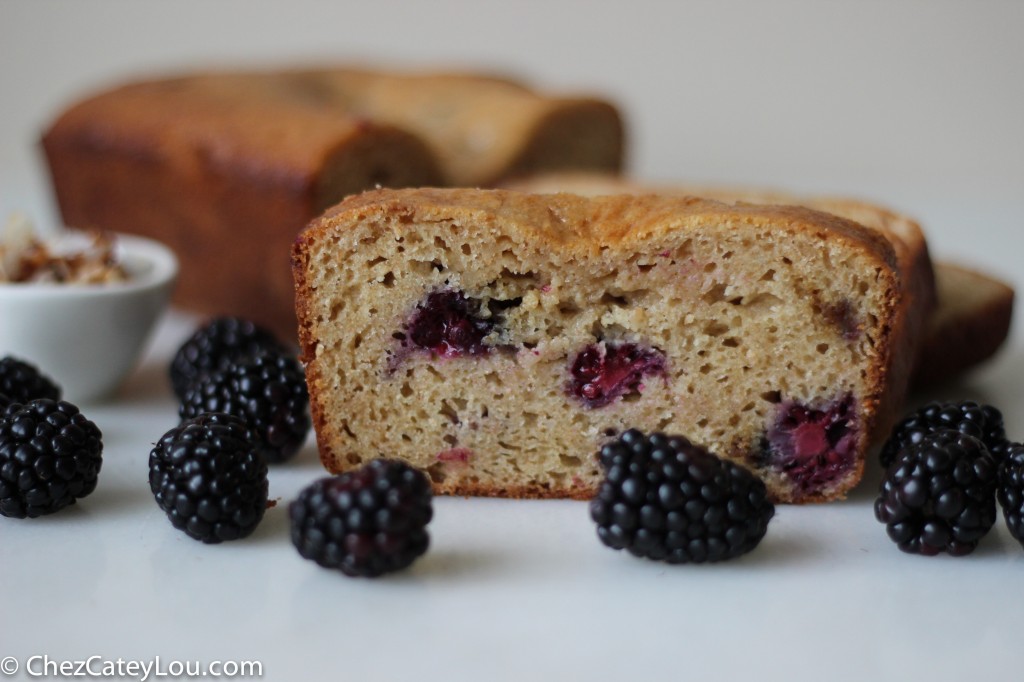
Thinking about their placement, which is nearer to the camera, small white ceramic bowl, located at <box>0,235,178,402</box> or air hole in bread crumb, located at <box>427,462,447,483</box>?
air hole in bread crumb, located at <box>427,462,447,483</box>

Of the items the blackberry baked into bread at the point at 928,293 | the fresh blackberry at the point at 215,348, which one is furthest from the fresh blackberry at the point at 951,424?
the fresh blackberry at the point at 215,348

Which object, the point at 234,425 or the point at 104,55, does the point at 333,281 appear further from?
the point at 104,55

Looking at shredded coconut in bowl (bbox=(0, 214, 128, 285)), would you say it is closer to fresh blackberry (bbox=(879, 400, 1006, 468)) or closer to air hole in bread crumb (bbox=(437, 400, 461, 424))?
air hole in bread crumb (bbox=(437, 400, 461, 424))

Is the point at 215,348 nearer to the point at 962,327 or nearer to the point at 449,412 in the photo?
the point at 449,412

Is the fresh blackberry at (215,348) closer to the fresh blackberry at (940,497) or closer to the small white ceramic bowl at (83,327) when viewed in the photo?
the small white ceramic bowl at (83,327)

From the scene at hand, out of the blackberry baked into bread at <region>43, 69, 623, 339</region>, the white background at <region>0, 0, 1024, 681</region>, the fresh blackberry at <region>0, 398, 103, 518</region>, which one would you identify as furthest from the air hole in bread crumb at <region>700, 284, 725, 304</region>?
the blackberry baked into bread at <region>43, 69, 623, 339</region>

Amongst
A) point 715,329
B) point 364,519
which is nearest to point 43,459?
point 364,519
